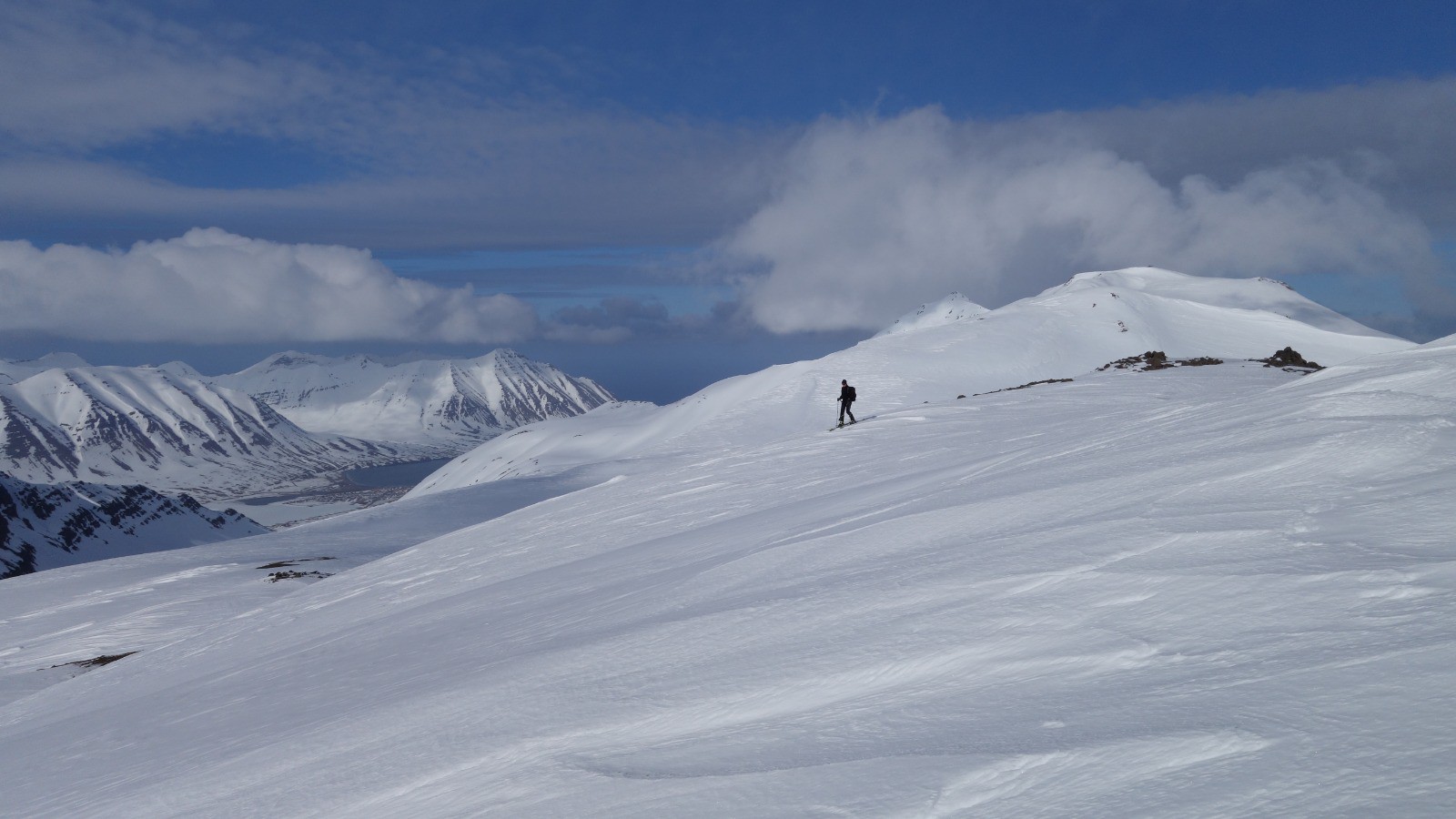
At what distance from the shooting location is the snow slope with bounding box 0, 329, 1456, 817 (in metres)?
4.03

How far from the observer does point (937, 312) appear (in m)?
189

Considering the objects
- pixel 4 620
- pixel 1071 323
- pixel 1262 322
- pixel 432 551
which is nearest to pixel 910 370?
pixel 1071 323

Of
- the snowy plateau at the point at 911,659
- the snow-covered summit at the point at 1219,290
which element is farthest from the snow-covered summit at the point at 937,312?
the snowy plateau at the point at 911,659

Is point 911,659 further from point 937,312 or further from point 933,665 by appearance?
point 937,312

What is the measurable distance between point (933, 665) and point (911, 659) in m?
0.20

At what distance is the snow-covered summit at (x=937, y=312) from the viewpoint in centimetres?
18488

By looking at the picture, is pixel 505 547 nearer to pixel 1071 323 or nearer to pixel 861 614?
pixel 861 614

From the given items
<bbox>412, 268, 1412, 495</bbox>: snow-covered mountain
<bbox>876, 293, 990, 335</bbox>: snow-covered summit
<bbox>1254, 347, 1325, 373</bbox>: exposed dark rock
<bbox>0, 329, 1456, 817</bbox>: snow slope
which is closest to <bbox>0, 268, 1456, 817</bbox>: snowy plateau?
<bbox>0, 329, 1456, 817</bbox>: snow slope

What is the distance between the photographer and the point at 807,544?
1075 cm

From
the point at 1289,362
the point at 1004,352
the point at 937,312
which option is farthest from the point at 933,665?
the point at 937,312

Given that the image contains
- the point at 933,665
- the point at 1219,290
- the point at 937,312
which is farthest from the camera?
the point at 937,312

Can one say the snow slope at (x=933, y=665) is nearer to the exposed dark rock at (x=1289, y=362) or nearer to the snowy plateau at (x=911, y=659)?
the snowy plateau at (x=911, y=659)

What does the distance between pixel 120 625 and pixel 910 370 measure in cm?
5601

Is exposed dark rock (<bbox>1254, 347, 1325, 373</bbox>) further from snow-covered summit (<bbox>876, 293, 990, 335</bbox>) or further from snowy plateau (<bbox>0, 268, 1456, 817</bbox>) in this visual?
snow-covered summit (<bbox>876, 293, 990, 335</bbox>)
